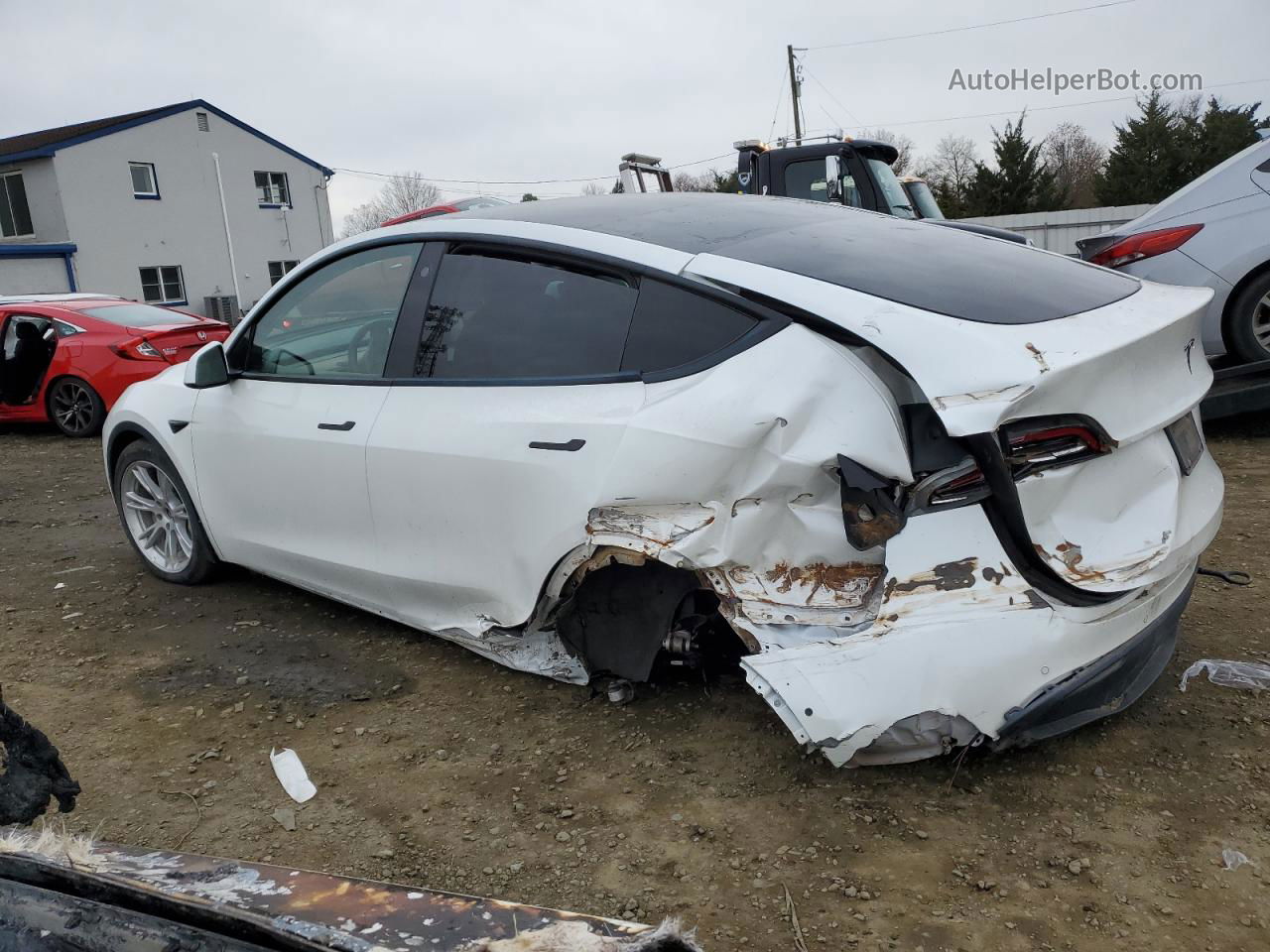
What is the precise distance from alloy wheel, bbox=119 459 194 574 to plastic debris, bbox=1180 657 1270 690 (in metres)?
4.09

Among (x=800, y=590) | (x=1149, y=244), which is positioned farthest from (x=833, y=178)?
(x=800, y=590)

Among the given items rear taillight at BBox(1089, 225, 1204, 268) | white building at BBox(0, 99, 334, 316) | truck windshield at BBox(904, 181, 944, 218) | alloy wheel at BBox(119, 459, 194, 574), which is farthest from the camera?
white building at BBox(0, 99, 334, 316)

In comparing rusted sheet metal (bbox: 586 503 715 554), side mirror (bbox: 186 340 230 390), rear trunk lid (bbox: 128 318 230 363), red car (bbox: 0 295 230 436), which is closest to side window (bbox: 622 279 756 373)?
rusted sheet metal (bbox: 586 503 715 554)

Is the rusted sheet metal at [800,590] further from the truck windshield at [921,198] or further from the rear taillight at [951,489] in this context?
the truck windshield at [921,198]

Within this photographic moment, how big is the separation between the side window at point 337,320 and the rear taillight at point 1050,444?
2.17 meters

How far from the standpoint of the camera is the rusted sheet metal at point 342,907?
4.15ft

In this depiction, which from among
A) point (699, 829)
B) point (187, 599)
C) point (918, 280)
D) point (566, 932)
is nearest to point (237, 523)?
point (187, 599)

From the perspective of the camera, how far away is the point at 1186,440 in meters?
2.75

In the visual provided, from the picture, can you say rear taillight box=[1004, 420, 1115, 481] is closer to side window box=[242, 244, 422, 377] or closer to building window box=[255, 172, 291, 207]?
side window box=[242, 244, 422, 377]

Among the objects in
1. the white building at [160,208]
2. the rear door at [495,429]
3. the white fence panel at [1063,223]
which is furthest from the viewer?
the white building at [160,208]

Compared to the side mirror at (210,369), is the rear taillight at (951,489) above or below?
below

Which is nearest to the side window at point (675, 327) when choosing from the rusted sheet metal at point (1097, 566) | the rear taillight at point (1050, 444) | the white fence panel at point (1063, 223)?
the rear taillight at point (1050, 444)

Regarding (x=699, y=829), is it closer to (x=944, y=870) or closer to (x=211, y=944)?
(x=944, y=870)

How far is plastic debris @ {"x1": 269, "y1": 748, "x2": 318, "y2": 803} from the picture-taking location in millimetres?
2934
